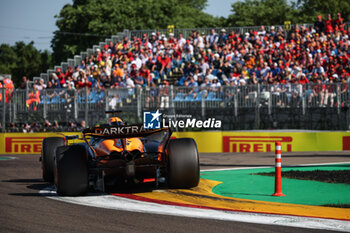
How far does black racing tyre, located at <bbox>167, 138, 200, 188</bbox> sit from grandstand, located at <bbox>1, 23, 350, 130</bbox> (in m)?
12.1

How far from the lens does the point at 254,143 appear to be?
2083 cm

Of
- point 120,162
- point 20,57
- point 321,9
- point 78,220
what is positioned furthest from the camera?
point 20,57

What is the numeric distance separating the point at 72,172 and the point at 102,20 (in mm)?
45524

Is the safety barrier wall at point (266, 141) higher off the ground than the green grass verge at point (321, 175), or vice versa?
the safety barrier wall at point (266, 141)

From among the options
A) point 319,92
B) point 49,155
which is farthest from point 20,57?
point 49,155

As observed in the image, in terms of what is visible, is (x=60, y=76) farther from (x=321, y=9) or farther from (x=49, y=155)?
(x=321, y=9)

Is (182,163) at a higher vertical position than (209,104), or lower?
lower

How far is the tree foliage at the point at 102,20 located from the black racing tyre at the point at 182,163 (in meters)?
43.6

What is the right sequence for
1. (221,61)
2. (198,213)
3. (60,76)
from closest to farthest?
(198,213) → (221,61) → (60,76)

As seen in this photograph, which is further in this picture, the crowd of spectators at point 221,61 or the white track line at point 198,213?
the crowd of spectators at point 221,61

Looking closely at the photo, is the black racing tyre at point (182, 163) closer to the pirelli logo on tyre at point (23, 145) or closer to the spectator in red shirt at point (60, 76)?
the pirelli logo on tyre at point (23, 145)

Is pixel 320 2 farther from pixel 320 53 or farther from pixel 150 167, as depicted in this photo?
pixel 150 167

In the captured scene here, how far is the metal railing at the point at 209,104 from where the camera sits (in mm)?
21062

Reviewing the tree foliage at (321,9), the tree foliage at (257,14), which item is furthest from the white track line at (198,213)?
the tree foliage at (257,14)
